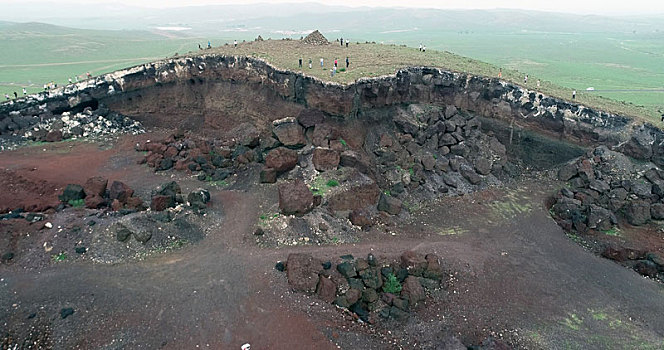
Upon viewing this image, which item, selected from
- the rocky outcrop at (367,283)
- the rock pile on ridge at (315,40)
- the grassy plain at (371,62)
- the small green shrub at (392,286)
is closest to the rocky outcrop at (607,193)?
the grassy plain at (371,62)

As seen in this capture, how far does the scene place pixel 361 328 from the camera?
64.9 ft

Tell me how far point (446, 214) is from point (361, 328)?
14.7 meters

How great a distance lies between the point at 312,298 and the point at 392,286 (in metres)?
4.74

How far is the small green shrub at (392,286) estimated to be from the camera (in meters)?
22.3

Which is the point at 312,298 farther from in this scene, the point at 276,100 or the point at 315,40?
the point at 315,40

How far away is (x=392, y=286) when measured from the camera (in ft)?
73.5

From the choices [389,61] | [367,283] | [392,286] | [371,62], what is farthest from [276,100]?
[392,286]

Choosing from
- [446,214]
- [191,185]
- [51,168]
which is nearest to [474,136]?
[446,214]

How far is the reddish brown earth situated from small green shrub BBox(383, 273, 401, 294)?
1.82 metres

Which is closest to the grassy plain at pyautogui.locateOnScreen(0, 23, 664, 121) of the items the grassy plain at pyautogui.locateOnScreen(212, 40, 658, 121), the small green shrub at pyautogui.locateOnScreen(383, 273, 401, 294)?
the grassy plain at pyautogui.locateOnScreen(212, 40, 658, 121)

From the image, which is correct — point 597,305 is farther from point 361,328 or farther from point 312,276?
point 312,276

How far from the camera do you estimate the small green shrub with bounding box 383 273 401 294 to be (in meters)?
22.3

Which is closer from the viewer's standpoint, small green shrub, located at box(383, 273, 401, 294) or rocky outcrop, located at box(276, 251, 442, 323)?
rocky outcrop, located at box(276, 251, 442, 323)

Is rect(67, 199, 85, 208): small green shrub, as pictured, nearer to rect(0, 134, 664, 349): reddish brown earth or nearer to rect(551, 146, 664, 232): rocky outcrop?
rect(0, 134, 664, 349): reddish brown earth
